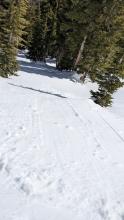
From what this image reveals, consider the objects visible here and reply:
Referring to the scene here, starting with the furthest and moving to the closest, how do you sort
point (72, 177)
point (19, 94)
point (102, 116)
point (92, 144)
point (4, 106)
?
point (19, 94) → point (102, 116) → point (4, 106) → point (92, 144) → point (72, 177)

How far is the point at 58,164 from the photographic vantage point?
898 centimetres

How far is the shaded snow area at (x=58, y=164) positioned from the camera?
6.99 m

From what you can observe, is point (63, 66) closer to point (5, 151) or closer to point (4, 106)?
point (4, 106)

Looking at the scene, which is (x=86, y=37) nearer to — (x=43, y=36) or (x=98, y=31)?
(x=98, y=31)

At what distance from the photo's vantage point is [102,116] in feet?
52.9

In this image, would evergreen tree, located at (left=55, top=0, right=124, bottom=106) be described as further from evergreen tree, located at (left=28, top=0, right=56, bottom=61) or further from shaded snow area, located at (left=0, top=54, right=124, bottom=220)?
shaded snow area, located at (left=0, top=54, right=124, bottom=220)

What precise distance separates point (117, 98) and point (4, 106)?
70.9ft

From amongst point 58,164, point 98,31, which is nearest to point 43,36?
point 98,31

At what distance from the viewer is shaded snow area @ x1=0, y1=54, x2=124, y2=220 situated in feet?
22.9

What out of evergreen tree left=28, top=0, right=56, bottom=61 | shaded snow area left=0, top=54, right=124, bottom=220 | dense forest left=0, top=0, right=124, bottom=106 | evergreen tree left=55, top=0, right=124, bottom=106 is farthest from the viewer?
evergreen tree left=28, top=0, right=56, bottom=61

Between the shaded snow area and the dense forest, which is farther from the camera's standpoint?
the dense forest

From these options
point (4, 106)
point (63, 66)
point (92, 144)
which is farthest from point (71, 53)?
point (92, 144)

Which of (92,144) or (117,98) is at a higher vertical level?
(92,144)

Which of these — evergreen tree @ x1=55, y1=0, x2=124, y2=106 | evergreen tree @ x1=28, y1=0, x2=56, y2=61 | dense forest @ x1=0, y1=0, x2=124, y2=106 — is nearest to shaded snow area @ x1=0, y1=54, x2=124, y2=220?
dense forest @ x1=0, y1=0, x2=124, y2=106
